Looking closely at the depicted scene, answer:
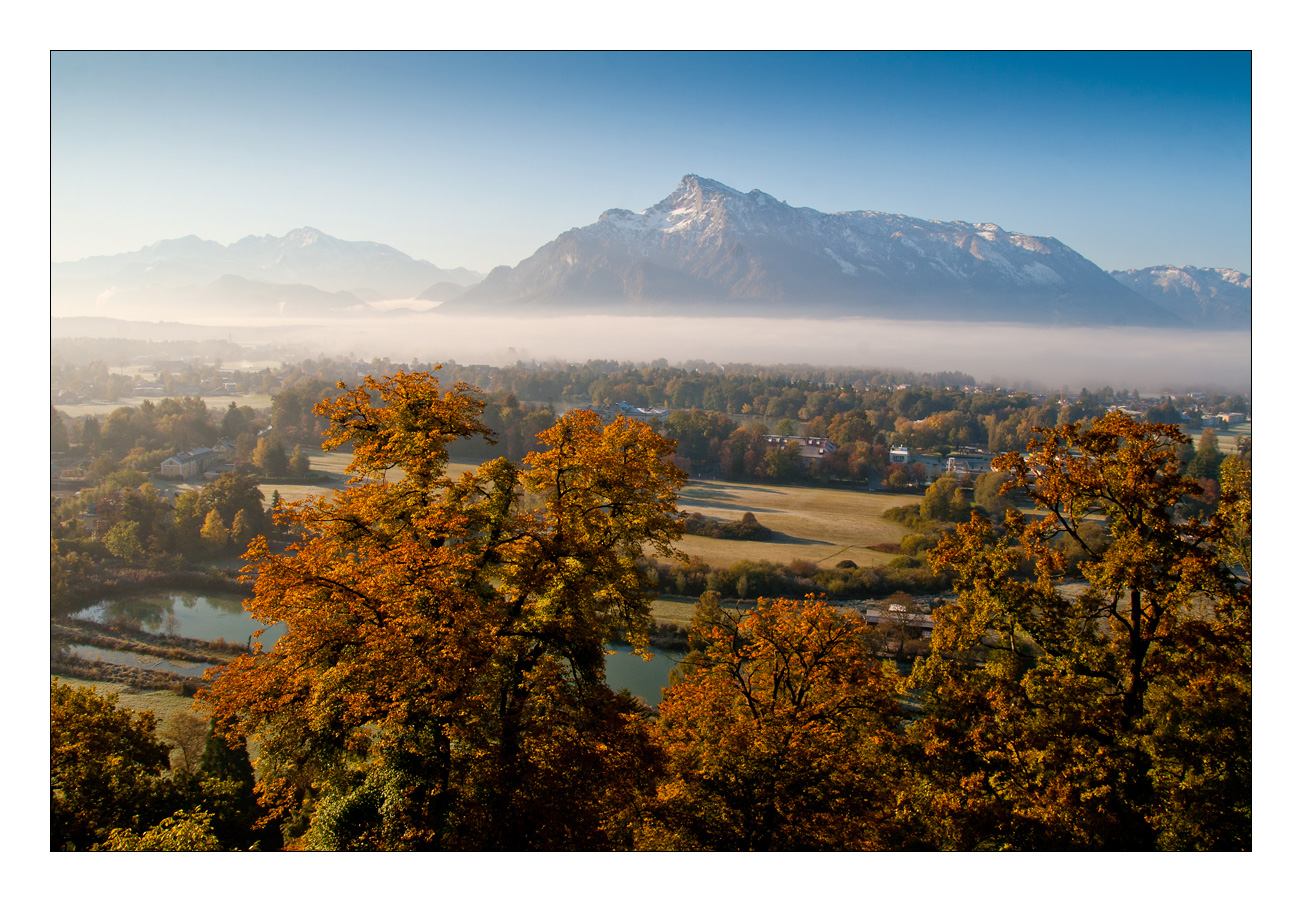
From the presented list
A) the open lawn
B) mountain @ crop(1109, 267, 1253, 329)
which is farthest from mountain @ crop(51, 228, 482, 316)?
mountain @ crop(1109, 267, 1253, 329)

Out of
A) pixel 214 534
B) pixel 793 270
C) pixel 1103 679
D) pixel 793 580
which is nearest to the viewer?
pixel 1103 679

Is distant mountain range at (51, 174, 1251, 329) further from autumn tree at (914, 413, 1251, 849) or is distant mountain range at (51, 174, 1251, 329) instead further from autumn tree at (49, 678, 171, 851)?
autumn tree at (49, 678, 171, 851)

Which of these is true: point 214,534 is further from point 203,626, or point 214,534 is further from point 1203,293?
point 1203,293

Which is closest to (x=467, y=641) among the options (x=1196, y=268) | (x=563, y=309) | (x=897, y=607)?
(x=1196, y=268)

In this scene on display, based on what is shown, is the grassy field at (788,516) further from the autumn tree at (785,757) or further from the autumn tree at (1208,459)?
the autumn tree at (785,757)

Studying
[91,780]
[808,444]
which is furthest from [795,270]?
[91,780]

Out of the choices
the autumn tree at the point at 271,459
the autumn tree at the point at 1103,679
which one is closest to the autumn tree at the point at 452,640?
the autumn tree at the point at 1103,679
